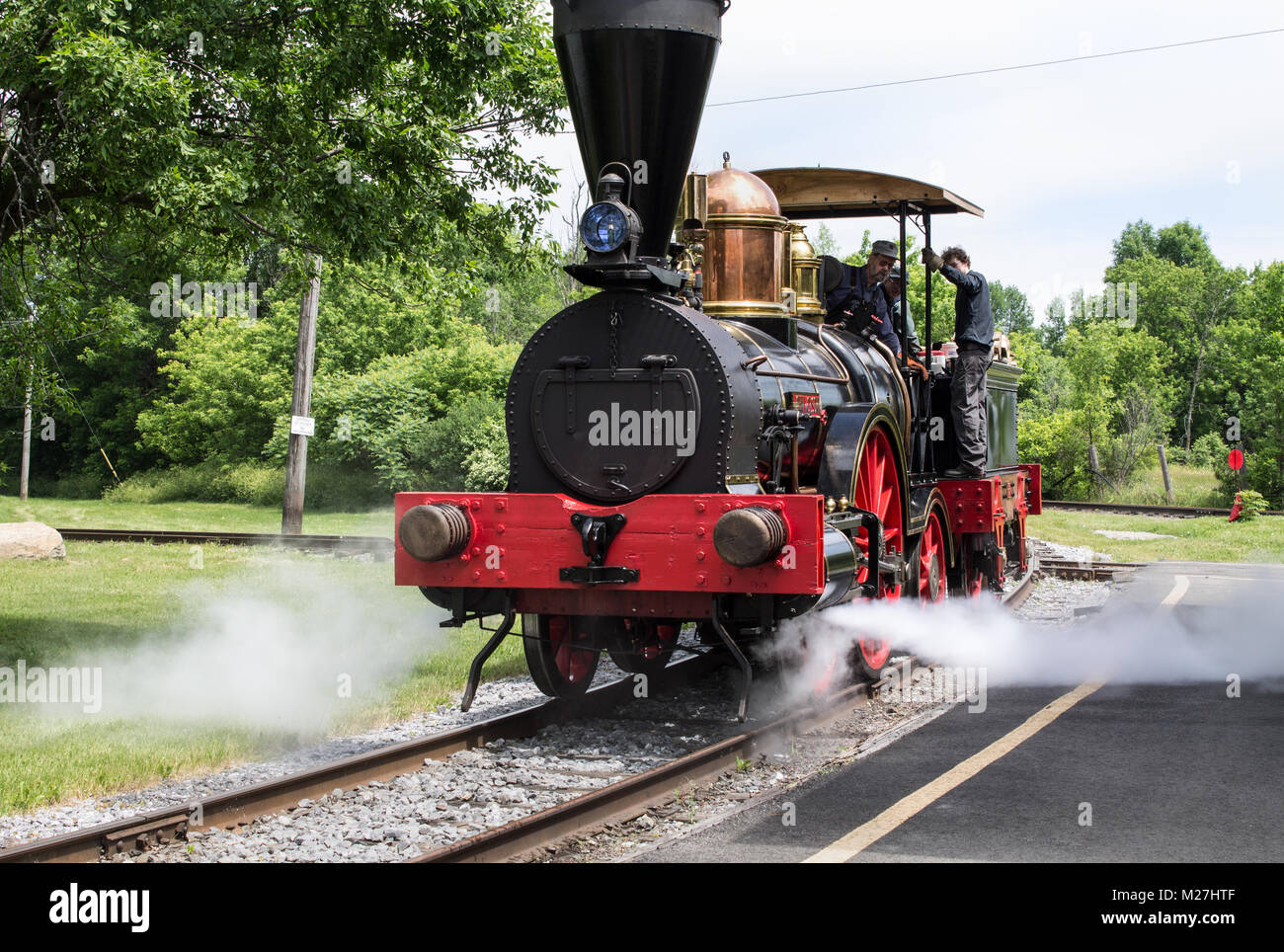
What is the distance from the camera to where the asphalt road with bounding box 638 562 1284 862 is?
16.1ft

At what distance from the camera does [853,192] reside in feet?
31.7

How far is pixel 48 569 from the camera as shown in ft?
54.4

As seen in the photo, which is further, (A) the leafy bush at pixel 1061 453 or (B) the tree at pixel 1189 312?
(B) the tree at pixel 1189 312

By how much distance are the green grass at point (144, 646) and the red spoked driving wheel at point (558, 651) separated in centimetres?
98

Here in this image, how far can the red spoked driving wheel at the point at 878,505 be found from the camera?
26.1ft

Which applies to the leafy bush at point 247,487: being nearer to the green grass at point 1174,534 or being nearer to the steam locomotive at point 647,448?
the green grass at point 1174,534

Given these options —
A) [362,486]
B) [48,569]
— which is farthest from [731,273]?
[362,486]

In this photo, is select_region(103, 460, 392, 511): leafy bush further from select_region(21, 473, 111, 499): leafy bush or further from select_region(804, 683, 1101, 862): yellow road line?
select_region(804, 683, 1101, 862): yellow road line

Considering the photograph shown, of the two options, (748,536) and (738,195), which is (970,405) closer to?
(738,195)

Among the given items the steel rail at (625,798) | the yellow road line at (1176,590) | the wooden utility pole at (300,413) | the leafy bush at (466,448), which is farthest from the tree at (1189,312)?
the steel rail at (625,798)

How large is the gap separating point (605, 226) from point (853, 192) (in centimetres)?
357

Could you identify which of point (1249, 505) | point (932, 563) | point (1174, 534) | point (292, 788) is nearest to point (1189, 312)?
point (1249, 505)
